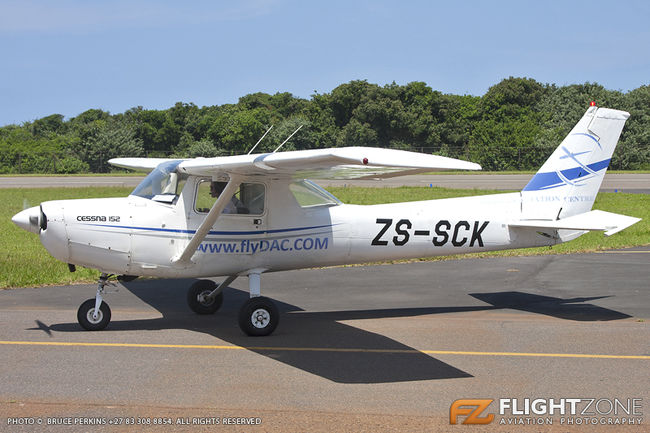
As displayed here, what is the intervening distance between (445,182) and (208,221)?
33.4m

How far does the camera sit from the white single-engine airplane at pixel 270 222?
855 cm

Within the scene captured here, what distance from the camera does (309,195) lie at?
378 inches

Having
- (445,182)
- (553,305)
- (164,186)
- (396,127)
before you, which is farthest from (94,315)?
(396,127)

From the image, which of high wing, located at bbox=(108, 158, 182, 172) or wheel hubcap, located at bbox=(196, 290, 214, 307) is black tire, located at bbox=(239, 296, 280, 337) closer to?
wheel hubcap, located at bbox=(196, 290, 214, 307)

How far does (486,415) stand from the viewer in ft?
19.0

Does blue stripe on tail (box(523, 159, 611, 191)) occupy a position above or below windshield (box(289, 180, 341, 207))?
above

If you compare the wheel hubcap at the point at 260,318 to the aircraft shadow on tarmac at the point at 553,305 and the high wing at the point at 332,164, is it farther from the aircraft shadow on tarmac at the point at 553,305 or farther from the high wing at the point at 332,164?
the aircraft shadow on tarmac at the point at 553,305

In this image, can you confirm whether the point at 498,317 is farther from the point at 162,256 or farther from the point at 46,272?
the point at 46,272

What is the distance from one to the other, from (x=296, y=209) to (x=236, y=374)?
2991 mm

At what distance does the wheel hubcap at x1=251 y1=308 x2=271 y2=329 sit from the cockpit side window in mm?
1334

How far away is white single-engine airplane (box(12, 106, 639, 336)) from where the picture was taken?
8555 millimetres

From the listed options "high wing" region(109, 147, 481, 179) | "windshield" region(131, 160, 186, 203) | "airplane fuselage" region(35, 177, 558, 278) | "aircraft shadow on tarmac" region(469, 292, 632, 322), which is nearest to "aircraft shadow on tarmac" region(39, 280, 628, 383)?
"aircraft shadow on tarmac" region(469, 292, 632, 322)

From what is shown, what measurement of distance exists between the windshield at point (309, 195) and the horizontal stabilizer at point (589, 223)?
9.13 feet

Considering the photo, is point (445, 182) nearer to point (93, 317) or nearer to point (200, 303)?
point (200, 303)
